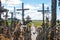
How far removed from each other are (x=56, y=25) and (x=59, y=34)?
30cm

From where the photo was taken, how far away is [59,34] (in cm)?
669

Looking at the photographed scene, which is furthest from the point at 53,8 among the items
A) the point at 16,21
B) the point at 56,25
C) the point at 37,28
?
the point at 16,21

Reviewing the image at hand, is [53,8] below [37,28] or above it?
above

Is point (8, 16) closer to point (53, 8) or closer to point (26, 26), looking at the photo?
point (26, 26)

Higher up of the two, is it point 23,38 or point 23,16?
point 23,16

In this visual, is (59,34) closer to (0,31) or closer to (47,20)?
A: (47,20)

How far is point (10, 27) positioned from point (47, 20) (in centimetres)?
112

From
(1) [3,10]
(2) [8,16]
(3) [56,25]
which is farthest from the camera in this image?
(2) [8,16]

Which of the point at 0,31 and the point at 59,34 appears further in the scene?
the point at 0,31

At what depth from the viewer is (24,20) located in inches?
307

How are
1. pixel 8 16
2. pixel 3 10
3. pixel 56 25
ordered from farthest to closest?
pixel 8 16, pixel 3 10, pixel 56 25

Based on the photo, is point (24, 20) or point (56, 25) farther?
point (24, 20)

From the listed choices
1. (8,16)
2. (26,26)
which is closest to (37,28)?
(26,26)

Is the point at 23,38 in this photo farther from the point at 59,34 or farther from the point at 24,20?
the point at 59,34
